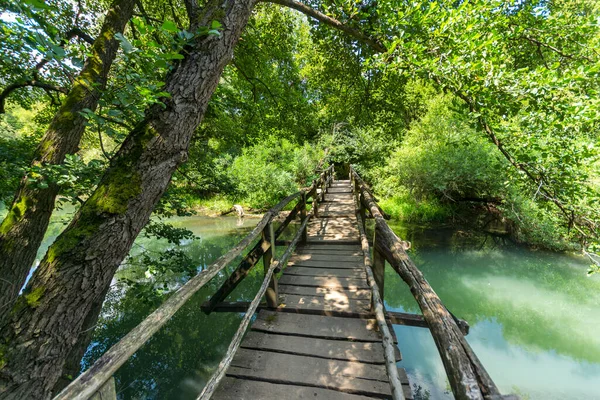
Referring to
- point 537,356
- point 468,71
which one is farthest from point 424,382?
point 468,71

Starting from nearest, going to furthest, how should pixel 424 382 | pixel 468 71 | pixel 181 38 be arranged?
1. pixel 181 38
2. pixel 468 71
3. pixel 424 382

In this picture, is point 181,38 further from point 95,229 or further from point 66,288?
point 66,288

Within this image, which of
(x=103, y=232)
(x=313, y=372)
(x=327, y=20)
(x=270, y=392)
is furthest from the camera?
(x=327, y=20)

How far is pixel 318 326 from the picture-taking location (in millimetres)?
2777

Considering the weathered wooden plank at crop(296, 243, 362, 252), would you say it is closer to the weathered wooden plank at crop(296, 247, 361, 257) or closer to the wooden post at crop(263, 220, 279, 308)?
the weathered wooden plank at crop(296, 247, 361, 257)

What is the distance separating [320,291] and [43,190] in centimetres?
359

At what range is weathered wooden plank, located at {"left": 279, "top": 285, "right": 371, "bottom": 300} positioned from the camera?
3.31 meters

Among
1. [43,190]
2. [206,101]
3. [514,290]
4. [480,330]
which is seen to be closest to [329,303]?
[206,101]

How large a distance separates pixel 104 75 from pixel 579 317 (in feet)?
35.2

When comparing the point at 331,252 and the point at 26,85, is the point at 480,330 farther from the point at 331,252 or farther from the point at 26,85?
the point at 26,85

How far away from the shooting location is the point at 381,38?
380 cm

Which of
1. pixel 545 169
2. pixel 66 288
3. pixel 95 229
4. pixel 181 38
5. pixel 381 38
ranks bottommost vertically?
pixel 66 288

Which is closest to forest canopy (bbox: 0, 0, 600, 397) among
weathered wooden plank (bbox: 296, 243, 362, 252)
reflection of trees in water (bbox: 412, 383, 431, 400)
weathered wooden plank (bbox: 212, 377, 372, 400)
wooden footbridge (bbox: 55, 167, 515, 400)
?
wooden footbridge (bbox: 55, 167, 515, 400)

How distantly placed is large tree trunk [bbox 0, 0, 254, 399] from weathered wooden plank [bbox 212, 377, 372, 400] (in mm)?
1140
